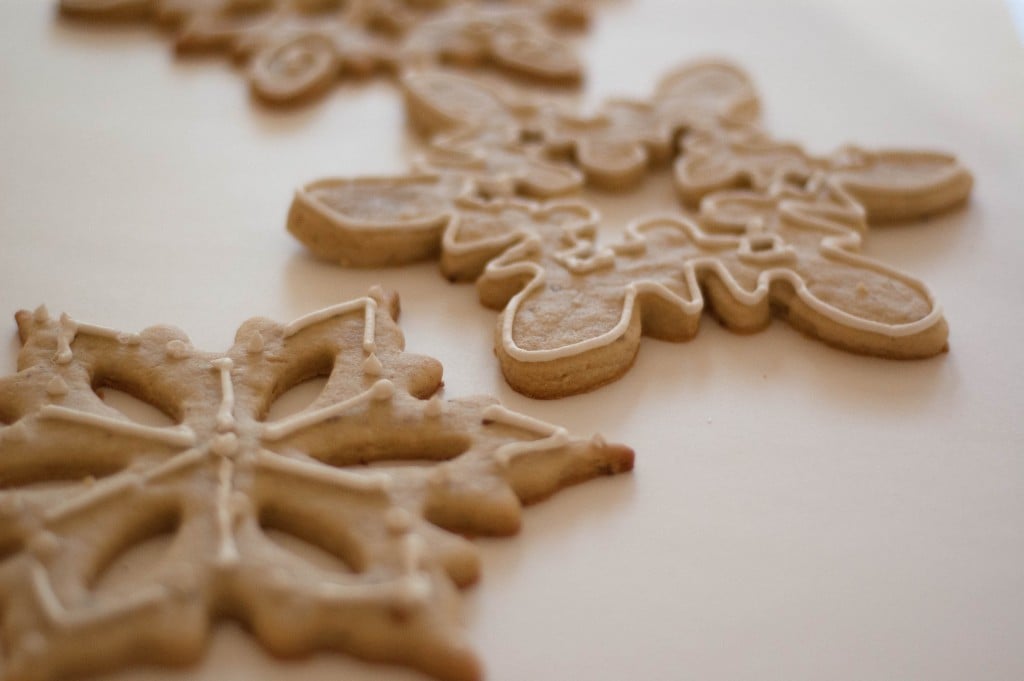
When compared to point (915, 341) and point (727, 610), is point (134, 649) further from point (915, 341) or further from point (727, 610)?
point (915, 341)

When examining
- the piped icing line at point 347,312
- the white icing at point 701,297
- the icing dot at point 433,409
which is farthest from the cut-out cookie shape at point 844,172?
the icing dot at point 433,409

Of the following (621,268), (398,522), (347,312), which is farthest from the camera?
(621,268)

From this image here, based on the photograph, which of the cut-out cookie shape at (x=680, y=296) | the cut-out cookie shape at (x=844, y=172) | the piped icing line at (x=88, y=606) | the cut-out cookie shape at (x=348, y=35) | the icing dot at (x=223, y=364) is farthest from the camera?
the cut-out cookie shape at (x=348, y=35)

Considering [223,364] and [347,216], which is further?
[347,216]

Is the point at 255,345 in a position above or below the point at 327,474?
above

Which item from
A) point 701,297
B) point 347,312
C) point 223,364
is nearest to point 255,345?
point 223,364

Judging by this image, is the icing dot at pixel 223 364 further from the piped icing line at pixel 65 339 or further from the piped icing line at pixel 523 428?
the piped icing line at pixel 523 428

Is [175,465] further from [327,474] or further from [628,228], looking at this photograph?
[628,228]
